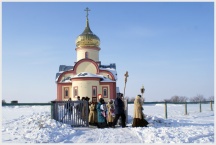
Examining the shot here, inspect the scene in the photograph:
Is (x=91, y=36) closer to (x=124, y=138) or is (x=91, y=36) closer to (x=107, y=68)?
(x=107, y=68)

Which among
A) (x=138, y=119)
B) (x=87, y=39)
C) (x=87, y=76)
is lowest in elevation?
(x=138, y=119)

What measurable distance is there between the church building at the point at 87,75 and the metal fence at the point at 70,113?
15993mm

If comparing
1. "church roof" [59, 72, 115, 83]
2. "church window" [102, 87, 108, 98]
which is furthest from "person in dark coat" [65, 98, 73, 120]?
"church window" [102, 87, 108, 98]

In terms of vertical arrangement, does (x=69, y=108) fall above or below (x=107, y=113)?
above

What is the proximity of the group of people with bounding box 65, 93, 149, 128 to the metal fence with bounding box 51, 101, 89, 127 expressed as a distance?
17.6 inches

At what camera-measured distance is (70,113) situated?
11.0 meters

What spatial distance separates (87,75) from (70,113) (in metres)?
16.7

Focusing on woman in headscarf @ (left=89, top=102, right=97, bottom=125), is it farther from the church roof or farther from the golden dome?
the golden dome

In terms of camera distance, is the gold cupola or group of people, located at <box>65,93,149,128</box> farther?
the gold cupola

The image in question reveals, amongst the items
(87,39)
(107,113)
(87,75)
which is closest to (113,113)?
(107,113)

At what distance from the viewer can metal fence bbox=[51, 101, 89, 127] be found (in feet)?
36.0

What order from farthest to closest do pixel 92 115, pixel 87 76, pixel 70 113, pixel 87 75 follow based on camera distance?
pixel 87 75 < pixel 87 76 < pixel 92 115 < pixel 70 113

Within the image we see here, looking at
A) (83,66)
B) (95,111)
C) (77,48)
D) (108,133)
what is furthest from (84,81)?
(108,133)

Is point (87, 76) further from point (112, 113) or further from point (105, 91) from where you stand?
point (112, 113)
